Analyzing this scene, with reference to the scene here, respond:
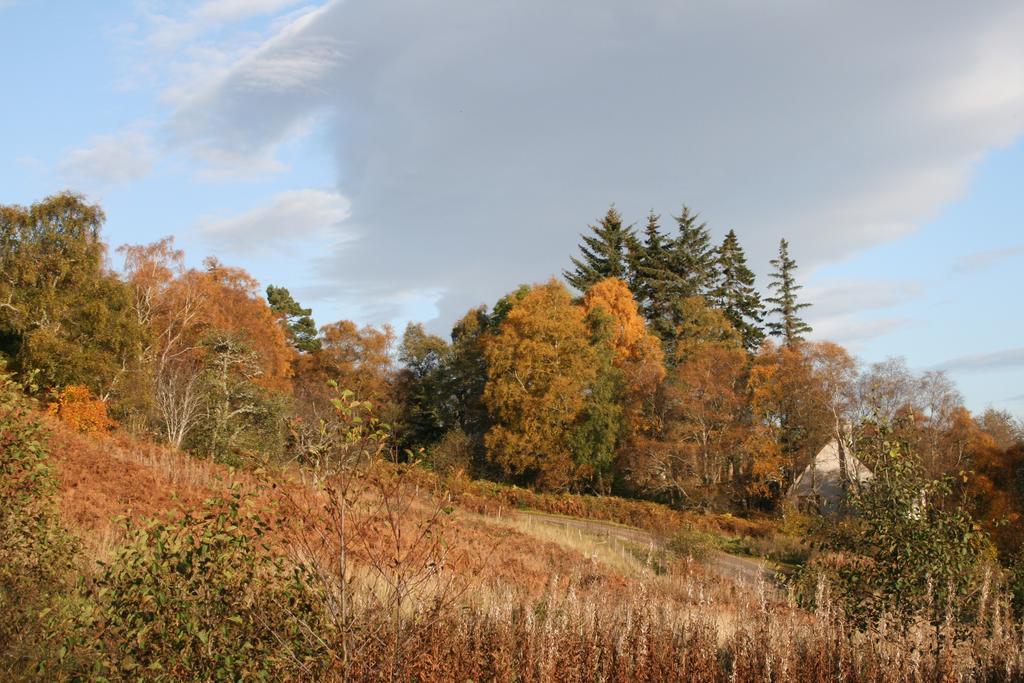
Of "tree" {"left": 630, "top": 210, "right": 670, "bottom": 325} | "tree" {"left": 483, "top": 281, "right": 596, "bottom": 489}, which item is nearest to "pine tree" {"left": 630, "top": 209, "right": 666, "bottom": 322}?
"tree" {"left": 630, "top": 210, "right": 670, "bottom": 325}

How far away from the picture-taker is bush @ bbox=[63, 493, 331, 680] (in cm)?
543

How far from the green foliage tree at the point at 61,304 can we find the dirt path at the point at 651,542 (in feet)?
56.0

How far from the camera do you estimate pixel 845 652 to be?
7219 mm

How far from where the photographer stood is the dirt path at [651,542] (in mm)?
20766

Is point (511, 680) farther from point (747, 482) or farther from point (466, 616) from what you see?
point (747, 482)

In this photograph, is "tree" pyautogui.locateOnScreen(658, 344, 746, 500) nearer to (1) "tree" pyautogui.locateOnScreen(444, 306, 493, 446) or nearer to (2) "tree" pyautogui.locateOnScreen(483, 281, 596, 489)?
(2) "tree" pyautogui.locateOnScreen(483, 281, 596, 489)

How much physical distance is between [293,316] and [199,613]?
229ft

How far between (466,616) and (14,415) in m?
4.78

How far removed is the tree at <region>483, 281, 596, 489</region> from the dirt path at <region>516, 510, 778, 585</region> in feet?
27.3

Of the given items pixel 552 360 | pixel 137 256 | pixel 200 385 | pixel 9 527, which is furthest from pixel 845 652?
pixel 137 256

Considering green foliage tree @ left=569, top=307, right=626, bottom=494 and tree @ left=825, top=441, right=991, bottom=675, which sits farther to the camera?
green foliage tree @ left=569, top=307, right=626, bottom=494

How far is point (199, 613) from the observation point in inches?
226

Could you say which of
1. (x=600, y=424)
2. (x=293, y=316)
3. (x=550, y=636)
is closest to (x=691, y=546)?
(x=550, y=636)

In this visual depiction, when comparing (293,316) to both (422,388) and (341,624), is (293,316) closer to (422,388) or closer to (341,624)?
(422,388)
